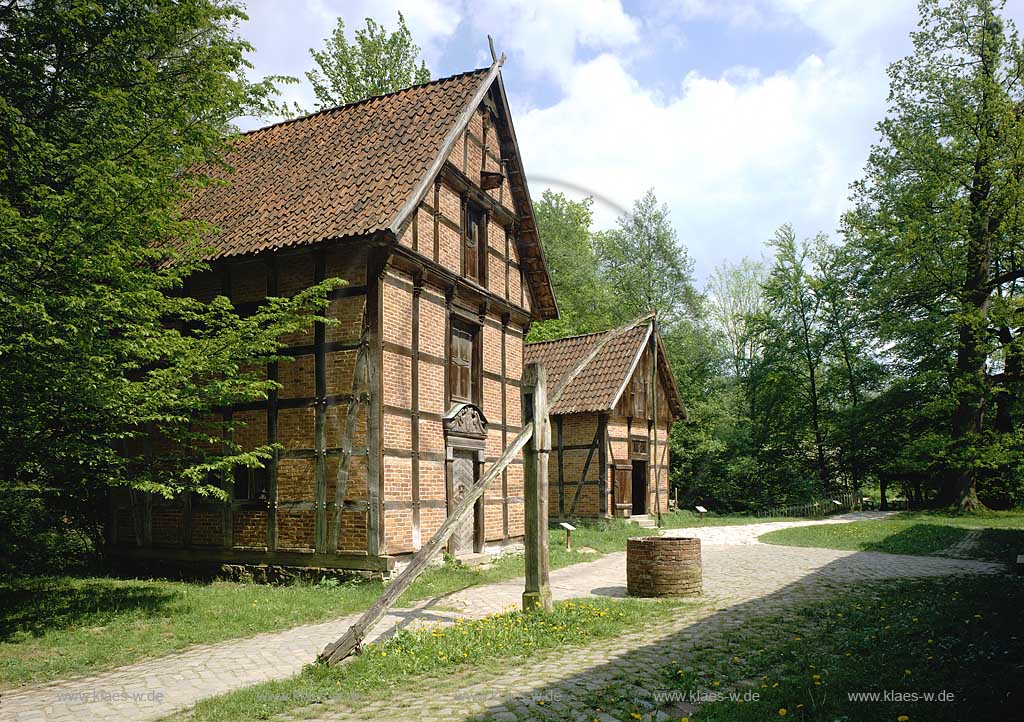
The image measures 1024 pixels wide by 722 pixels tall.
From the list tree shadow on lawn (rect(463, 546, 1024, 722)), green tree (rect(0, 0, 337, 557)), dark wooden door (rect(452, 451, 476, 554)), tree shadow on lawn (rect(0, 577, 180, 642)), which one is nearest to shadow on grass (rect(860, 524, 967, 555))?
tree shadow on lawn (rect(463, 546, 1024, 722))

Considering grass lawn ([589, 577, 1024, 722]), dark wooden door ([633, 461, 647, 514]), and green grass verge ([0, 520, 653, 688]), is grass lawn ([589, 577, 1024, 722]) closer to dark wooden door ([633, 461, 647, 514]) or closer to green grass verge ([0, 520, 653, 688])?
green grass verge ([0, 520, 653, 688])

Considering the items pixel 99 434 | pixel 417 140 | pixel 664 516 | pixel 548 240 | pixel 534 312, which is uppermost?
pixel 548 240

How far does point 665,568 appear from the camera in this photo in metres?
11.2

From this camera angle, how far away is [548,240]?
126ft

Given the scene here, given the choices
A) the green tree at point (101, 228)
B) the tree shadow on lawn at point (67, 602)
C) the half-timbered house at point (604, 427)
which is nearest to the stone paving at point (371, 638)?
the tree shadow on lawn at point (67, 602)

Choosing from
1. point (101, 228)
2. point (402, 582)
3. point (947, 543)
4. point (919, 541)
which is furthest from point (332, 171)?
point (947, 543)

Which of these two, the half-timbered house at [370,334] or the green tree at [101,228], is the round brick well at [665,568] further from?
the green tree at [101,228]

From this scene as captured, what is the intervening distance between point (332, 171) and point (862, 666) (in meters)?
13.1

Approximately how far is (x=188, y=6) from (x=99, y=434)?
263 inches

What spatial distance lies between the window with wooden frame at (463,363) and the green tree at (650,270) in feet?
78.9

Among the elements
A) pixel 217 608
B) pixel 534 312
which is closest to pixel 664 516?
pixel 534 312

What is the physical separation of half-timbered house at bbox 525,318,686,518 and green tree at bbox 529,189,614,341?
8.55 meters

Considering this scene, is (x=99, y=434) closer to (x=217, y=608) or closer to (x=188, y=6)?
(x=217, y=608)

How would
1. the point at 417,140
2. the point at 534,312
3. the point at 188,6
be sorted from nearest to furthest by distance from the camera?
the point at 188,6
the point at 417,140
the point at 534,312
